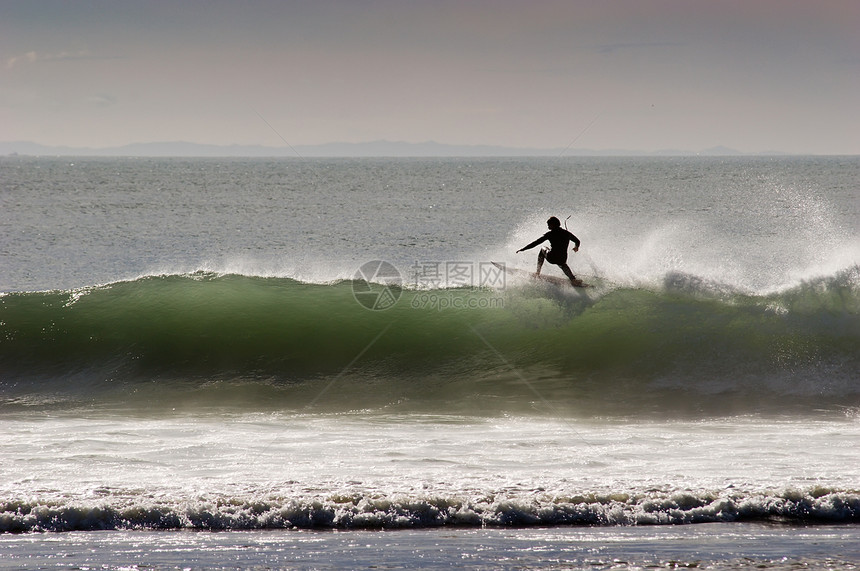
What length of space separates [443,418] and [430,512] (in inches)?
127

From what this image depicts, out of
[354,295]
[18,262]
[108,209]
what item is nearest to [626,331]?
[354,295]

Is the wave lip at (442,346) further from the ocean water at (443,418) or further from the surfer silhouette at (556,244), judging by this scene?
the surfer silhouette at (556,244)

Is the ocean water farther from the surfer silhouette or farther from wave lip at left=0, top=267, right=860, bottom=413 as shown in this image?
the surfer silhouette

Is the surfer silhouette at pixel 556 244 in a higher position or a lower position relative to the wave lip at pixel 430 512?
A: higher

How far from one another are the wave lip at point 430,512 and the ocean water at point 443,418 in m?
0.02

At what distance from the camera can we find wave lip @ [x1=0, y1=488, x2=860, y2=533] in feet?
17.6

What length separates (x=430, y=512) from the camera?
5.48m

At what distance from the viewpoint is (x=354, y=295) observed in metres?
13.8

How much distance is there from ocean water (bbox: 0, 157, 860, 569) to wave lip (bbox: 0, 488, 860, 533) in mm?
16

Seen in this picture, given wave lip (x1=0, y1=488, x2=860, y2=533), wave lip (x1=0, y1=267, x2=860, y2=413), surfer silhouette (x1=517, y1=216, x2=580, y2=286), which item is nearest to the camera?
wave lip (x1=0, y1=488, x2=860, y2=533)

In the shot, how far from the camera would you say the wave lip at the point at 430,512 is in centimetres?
536

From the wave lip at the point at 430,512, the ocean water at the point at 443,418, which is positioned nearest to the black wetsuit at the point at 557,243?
the ocean water at the point at 443,418

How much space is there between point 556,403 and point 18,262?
815 inches

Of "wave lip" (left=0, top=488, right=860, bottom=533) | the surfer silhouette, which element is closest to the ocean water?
"wave lip" (left=0, top=488, right=860, bottom=533)
